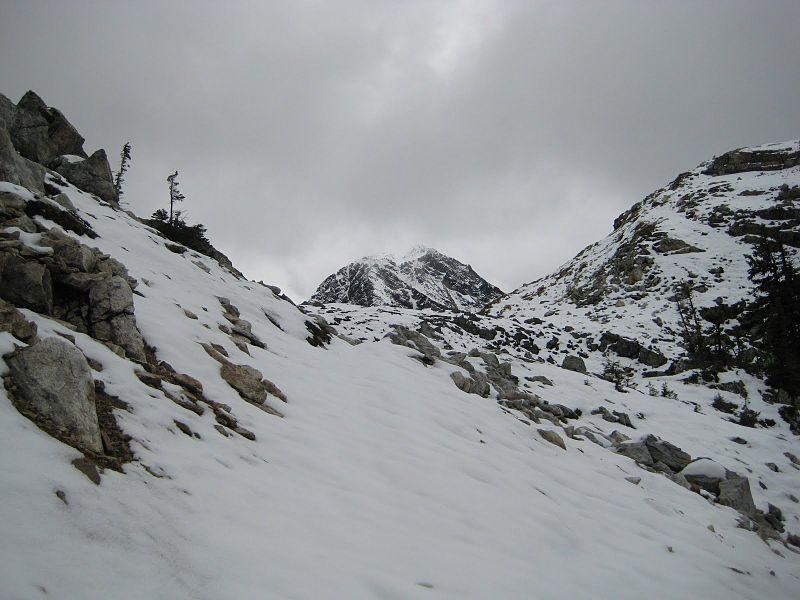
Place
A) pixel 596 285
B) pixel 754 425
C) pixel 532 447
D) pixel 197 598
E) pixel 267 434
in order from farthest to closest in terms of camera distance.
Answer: pixel 596 285
pixel 754 425
pixel 532 447
pixel 267 434
pixel 197 598

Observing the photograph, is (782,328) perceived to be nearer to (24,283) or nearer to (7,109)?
(24,283)

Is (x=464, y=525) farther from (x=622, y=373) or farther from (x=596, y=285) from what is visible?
(x=596, y=285)

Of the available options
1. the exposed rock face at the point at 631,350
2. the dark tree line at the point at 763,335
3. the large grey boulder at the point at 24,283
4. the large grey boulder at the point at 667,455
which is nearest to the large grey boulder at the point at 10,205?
the large grey boulder at the point at 24,283

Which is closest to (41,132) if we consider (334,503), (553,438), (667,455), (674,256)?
(334,503)

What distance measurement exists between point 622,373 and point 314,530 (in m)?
38.5

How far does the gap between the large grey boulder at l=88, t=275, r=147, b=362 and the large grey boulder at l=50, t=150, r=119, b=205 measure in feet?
79.2

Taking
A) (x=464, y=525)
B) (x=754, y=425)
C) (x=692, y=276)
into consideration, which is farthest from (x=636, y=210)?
(x=464, y=525)

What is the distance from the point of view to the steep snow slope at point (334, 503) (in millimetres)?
3289

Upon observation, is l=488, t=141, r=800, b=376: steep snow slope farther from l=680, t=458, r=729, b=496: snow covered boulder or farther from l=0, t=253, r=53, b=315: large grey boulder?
l=0, t=253, r=53, b=315: large grey boulder

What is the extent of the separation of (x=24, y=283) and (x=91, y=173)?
84.9ft

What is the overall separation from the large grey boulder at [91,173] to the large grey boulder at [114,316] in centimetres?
2415

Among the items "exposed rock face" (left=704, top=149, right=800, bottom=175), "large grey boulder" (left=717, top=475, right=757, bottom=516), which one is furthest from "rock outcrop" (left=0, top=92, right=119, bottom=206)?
"exposed rock face" (left=704, top=149, right=800, bottom=175)

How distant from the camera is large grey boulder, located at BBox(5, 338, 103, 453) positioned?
429cm

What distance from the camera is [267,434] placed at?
7.08 meters
